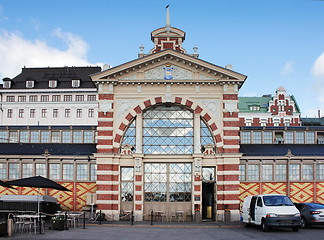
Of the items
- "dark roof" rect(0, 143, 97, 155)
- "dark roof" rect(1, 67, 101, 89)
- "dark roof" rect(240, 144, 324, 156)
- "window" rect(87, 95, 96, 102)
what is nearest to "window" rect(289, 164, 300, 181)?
"dark roof" rect(240, 144, 324, 156)

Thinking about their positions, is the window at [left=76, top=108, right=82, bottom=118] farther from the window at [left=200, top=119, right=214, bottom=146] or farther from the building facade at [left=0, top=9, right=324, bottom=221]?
the window at [left=200, top=119, right=214, bottom=146]

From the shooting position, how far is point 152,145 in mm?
34500

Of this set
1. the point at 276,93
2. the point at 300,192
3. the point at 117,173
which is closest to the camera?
the point at 117,173

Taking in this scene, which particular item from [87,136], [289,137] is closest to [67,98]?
[87,136]

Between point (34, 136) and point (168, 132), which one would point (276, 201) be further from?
point (34, 136)

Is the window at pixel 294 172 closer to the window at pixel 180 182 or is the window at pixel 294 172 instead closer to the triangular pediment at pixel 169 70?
the triangular pediment at pixel 169 70

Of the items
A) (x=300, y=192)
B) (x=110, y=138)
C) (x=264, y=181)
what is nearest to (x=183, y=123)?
(x=110, y=138)

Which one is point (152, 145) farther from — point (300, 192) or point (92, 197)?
point (300, 192)

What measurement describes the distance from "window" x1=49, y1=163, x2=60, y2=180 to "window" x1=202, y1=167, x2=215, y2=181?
12.3 m

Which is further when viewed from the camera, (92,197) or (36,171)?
(36,171)

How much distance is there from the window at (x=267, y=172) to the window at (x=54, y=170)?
17.1m

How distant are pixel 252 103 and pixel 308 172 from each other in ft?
180

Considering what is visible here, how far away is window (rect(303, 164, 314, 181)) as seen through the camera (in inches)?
1439

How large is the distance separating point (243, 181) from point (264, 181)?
68.6 inches
